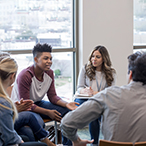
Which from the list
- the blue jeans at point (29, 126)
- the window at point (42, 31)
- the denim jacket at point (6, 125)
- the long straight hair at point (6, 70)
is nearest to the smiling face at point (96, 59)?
the window at point (42, 31)

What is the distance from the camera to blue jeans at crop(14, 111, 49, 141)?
2.19m

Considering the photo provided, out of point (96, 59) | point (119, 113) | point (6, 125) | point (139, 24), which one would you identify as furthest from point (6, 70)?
point (139, 24)

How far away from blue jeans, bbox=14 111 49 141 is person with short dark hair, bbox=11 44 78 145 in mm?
294

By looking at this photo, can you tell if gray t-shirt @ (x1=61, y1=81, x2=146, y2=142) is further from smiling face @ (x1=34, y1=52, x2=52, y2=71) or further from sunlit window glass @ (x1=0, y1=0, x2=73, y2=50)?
sunlit window glass @ (x1=0, y1=0, x2=73, y2=50)

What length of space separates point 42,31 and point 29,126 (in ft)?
6.01

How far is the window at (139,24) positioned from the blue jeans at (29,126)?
8.54 feet

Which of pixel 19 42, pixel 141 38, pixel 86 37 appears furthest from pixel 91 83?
pixel 141 38

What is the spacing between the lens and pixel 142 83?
135 centimetres

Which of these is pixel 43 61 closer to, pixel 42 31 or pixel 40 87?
pixel 40 87

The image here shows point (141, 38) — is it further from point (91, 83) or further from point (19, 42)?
point (19, 42)

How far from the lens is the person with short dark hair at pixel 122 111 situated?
1269 mm

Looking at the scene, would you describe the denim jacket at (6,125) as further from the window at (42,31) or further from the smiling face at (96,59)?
the window at (42,31)

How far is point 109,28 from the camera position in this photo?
373cm

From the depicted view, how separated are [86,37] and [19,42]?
3.44ft
